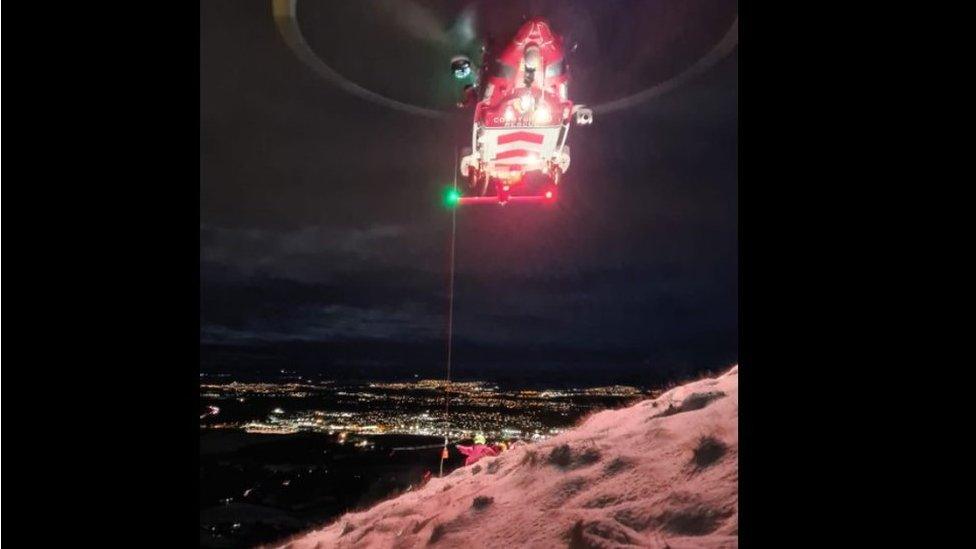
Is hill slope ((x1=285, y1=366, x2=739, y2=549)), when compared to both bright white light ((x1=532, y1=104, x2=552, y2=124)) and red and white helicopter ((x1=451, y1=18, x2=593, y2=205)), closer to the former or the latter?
red and white helicopter ((x1=451, y1=18, x2=593, y2=205))

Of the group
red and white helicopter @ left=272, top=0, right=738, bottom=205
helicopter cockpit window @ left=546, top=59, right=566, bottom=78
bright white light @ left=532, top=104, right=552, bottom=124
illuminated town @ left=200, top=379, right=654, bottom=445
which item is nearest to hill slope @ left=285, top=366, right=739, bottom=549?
illuminated town @ left=200, top=379, right=654, bottom=445

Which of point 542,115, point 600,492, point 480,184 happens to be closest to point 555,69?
point 542,115

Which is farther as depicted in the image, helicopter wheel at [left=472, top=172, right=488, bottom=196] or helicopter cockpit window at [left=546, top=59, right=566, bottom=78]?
helicopter wheel at [left=472, top=172, right=488, bottom=196]

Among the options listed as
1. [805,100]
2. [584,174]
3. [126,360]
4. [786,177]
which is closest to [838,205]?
[786,177]

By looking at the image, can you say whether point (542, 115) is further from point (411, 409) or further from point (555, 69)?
point (411, 409)

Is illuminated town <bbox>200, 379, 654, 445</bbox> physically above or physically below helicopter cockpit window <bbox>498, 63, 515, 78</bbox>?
below

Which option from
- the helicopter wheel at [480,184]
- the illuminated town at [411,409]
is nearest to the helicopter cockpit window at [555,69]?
the helicopter wheel at [480,184]
